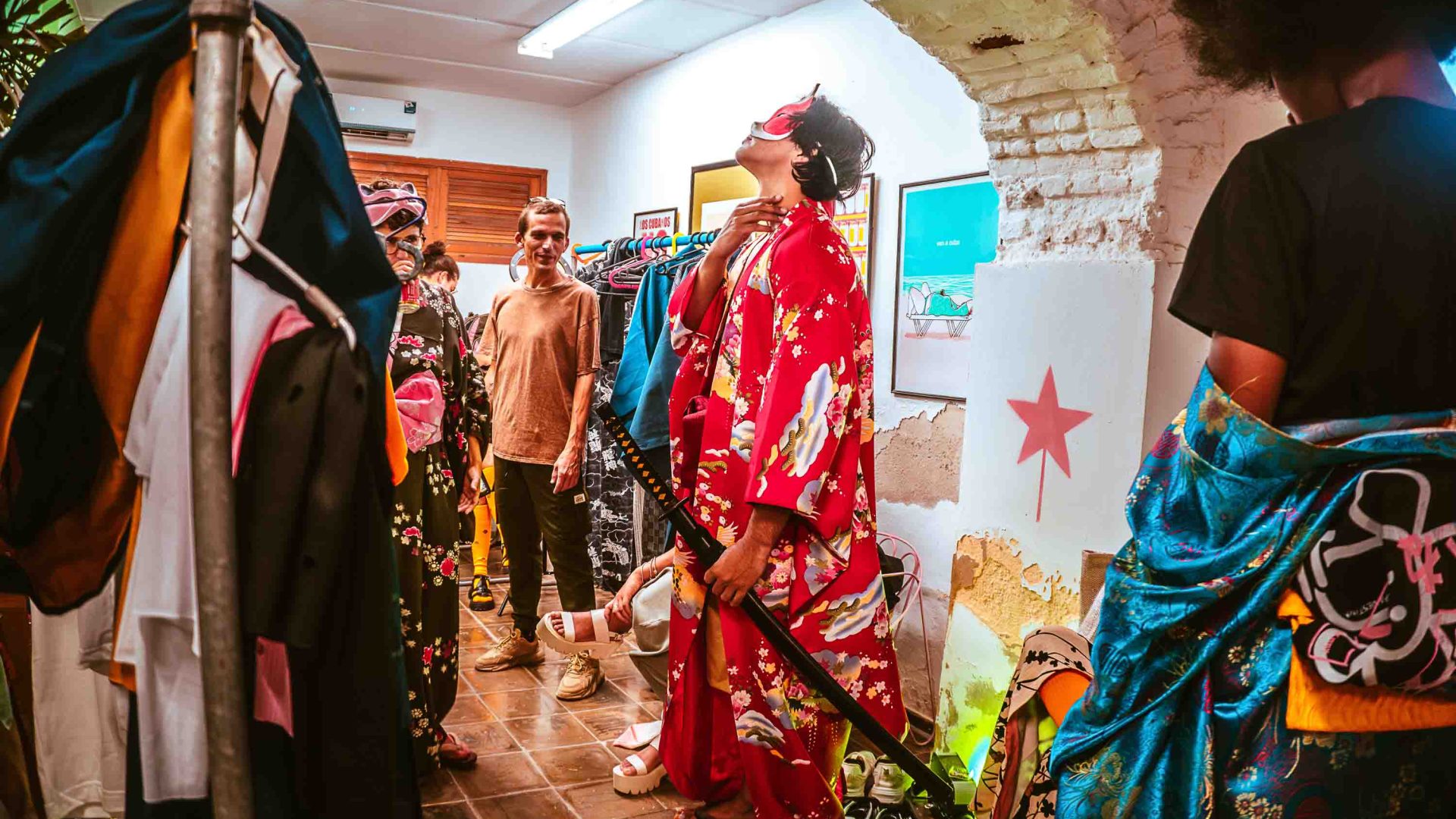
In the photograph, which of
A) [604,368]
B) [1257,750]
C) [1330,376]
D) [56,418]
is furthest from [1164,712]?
[604,368]

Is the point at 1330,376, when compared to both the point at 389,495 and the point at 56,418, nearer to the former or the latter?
the point at 389,495

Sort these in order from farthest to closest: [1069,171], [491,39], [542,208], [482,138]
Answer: [482,138] < [491,39] < [542,208] < [1069,171]

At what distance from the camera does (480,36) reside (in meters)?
5.86

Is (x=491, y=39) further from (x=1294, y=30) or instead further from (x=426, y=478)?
(x=1294, y=30)

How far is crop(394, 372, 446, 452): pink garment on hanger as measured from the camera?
2629mm

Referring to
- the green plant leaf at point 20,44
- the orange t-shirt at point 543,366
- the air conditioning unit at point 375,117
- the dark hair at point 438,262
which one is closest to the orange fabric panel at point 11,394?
the green plant leaf at point 20,44

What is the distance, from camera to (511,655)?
377 centimetres

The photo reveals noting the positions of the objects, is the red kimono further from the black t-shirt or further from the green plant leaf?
the green plant leaf

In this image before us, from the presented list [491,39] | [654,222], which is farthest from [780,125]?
[491,39]

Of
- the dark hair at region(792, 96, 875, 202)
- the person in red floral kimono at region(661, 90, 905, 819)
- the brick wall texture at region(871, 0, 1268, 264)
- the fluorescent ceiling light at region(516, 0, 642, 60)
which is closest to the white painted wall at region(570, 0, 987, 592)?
the fluorescent ceiling light at region(516, 0, 642, 60)

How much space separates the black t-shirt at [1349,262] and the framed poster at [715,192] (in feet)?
13.5

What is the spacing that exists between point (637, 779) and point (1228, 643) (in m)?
1.88

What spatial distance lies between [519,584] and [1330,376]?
303 cm

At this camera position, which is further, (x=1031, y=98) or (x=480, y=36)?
(x=480, y=36)
